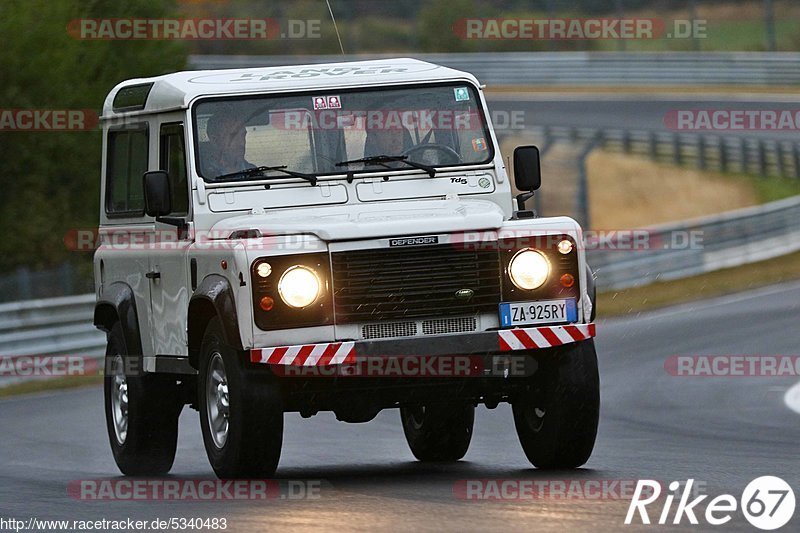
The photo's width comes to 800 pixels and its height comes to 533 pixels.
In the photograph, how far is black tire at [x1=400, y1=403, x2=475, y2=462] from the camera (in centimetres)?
1196

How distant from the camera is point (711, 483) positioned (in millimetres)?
9117

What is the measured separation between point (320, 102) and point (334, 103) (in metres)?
0.09

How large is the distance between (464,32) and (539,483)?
154ft

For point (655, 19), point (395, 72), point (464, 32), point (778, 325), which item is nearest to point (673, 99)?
point (464, 32)

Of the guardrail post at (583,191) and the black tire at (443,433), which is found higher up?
the black tire at (443,433)

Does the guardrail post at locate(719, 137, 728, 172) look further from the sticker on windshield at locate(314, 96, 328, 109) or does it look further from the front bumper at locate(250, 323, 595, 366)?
the front bumper at locate(250, 323, 595, 366)

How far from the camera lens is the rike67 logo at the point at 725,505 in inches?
298

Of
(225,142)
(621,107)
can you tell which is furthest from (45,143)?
(621,107)

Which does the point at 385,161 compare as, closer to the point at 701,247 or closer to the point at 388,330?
the point at 388,330

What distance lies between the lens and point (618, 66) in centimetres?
4778

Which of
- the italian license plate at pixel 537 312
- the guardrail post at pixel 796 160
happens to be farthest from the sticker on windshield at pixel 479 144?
the guardrail post at pixel 796 160

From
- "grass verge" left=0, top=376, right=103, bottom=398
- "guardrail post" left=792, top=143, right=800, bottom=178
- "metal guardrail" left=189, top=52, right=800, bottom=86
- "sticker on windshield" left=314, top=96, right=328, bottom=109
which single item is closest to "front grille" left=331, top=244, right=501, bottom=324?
"sticker on windshield" left=314, top=96, right=328, bottom=109

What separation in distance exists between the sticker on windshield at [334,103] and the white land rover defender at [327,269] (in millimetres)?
11

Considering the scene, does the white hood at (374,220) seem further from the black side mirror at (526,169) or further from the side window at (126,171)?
the side window at (126,171)
